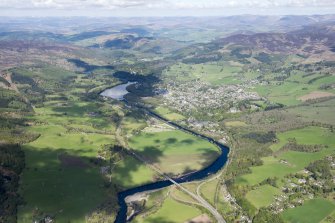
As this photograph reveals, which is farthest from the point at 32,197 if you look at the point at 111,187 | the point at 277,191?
the point at 277,191

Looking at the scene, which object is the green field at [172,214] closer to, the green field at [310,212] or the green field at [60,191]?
the green field at [60,191]

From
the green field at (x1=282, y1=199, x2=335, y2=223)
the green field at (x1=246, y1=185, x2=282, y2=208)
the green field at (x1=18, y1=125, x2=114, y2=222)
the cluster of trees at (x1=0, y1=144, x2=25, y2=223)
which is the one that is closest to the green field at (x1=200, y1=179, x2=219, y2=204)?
the green field at (x1=246, y1=185, x2=282, y2=208)

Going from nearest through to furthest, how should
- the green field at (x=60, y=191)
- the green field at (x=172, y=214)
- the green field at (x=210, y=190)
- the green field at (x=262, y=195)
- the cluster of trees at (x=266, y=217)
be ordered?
the cluster of trees at (x=266, y=217) < the green field at (x=172, y=214) < the green field at (x=60, y=191) < the green field at (x=262, y=195) < the green field at (x=210, y=190)

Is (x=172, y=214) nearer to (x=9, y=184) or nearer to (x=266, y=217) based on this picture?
(x=266, y=217)

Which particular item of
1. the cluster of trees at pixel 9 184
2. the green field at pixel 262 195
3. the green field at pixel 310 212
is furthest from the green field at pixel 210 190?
the cluster of trees at pixel 9 184

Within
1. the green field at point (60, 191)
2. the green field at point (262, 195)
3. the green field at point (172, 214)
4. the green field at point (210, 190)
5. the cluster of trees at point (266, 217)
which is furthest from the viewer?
the green field at point (210, 190)

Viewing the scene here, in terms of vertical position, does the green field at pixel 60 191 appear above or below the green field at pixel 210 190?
above

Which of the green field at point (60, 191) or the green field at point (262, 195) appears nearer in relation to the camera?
the green field at point (60, 191)
